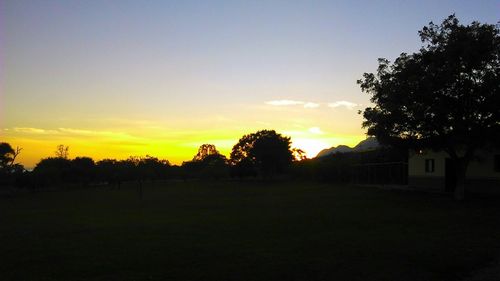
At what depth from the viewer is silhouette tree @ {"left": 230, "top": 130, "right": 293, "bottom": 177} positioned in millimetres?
101688

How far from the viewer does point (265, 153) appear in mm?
101625

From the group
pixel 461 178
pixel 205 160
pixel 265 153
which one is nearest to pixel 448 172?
pixel 461 178

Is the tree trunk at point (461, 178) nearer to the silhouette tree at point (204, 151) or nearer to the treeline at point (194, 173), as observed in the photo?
the treeline at point (194, 173)

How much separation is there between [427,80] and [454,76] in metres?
1.47

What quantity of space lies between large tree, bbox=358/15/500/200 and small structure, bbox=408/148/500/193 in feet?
10.4

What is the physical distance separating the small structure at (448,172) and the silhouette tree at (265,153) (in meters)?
57.4

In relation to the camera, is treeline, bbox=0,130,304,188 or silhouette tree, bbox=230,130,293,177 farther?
silhouette tree, bbox=230,130,293,177

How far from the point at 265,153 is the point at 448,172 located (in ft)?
209

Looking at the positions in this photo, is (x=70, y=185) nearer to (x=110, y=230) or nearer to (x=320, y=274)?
(x=110, y=230)

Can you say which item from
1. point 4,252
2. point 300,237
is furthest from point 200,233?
point 4,252

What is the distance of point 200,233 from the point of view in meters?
18.3

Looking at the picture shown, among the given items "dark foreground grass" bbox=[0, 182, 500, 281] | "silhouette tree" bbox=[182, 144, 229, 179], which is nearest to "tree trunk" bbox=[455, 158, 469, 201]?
"dark foreground grass" bbox=[0, 182, 500, 281]

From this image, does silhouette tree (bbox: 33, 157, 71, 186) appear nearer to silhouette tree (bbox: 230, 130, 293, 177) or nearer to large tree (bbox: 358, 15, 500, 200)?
silhouette tree (bbox: 230, 130, 293, 177)

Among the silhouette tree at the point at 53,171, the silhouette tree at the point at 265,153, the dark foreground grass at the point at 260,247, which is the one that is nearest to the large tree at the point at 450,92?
the dark foreground grass at the point at 260,247
